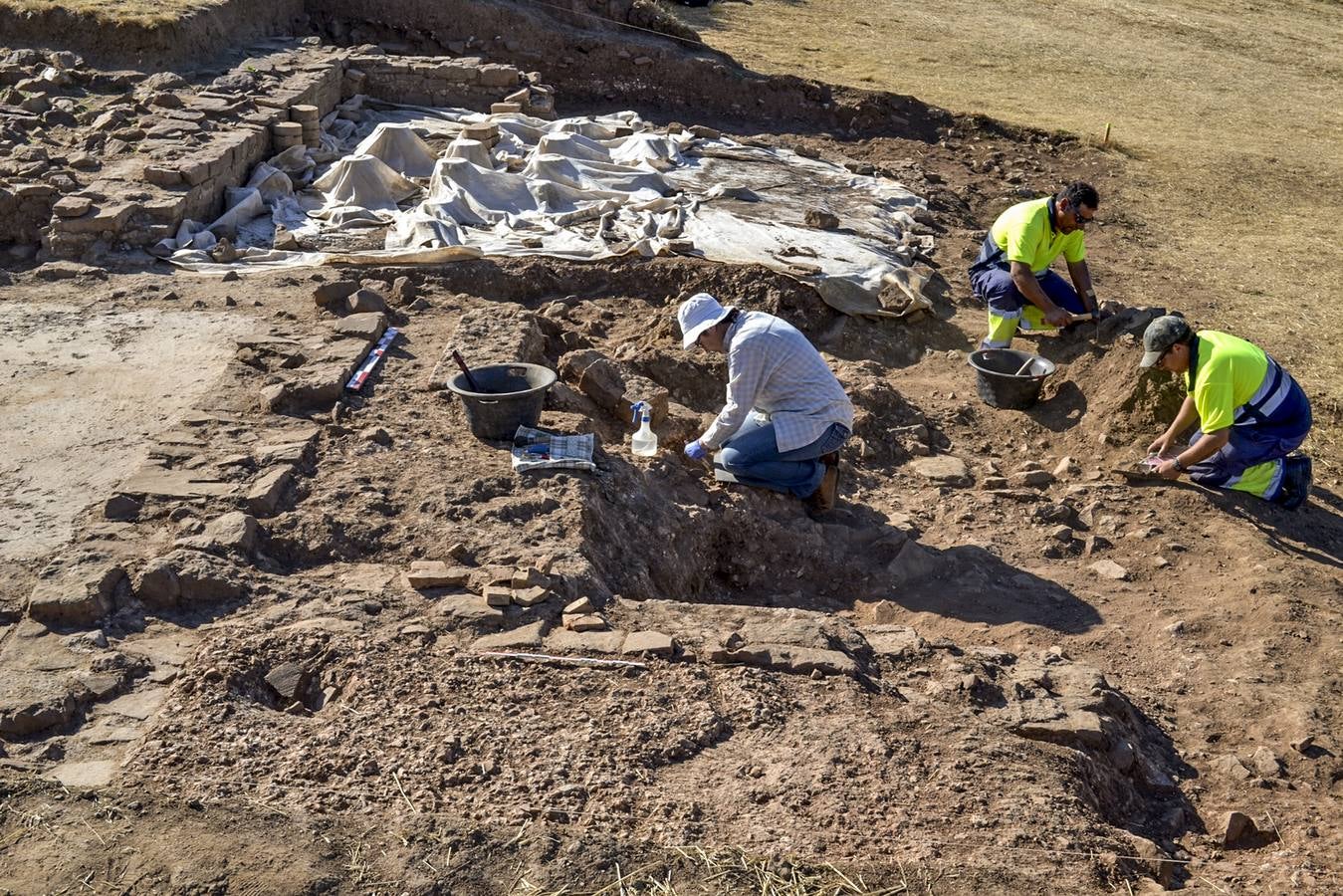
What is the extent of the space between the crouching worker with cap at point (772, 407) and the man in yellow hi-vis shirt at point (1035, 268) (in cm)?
239

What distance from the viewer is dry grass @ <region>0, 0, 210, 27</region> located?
1155cm

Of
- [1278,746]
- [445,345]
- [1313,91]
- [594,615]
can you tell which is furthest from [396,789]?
[1313,91]

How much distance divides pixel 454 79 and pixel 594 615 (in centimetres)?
940

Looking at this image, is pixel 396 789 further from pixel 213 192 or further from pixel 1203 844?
pixel 213 192

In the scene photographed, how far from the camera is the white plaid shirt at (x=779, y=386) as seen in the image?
5906mm

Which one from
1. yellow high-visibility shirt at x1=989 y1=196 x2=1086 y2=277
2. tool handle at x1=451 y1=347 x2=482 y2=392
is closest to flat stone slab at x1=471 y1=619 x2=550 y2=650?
tool handle at x1=451 y1=347 x2=482 y2=392

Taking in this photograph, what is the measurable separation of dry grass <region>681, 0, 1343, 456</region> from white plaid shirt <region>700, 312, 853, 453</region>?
13.0ft

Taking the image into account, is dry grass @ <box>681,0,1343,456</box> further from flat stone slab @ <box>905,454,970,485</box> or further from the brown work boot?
the brown work boot

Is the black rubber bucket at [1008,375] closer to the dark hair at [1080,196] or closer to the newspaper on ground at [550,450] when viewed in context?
the dark hair at [1080,196]

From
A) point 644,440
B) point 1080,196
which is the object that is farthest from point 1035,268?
point 644,440

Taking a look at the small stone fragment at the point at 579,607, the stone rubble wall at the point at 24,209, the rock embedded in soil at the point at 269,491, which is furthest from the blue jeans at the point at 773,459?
the stone rubble wall at the point at 24,209

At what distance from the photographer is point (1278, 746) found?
473cm

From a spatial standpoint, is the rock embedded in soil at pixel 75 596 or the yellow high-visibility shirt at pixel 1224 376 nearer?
the rock embedded in soil at pixel 75 596

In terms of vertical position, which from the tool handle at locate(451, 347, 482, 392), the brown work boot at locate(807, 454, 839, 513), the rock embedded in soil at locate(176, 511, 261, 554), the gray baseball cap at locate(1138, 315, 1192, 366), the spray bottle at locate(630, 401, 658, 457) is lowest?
the brown work boot at locate(807, 454, 839, 513)
